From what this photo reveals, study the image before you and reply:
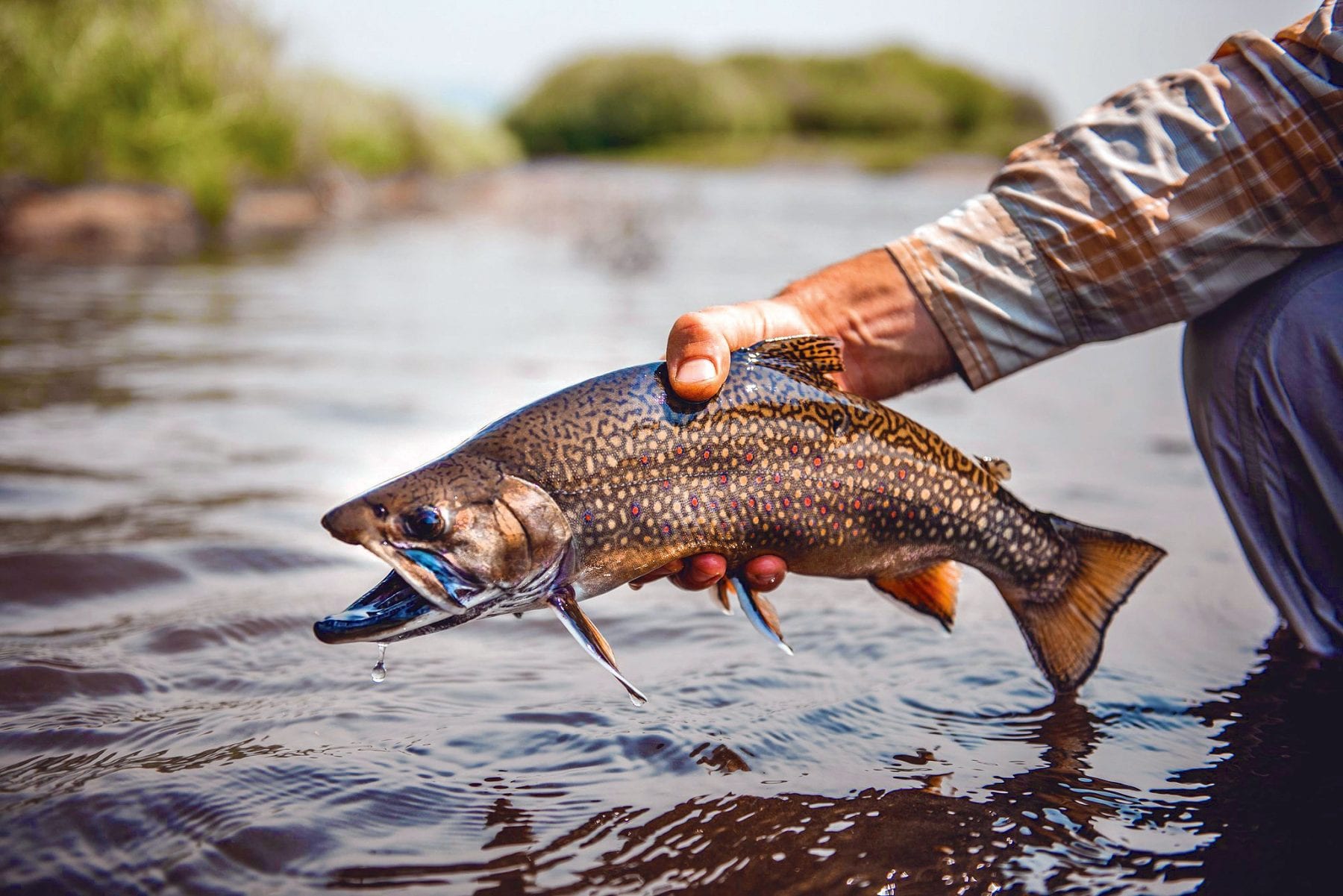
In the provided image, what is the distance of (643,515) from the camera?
265cm

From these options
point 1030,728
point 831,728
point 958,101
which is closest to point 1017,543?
point 1030,728

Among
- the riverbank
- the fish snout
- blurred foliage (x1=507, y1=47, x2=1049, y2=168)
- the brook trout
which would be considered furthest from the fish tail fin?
blurred foliage (x1=507, y1=47, x2=1049, y2=168)

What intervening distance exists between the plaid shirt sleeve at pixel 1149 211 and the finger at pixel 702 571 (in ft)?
3.57

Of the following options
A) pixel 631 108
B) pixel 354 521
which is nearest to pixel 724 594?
pixel 354 521

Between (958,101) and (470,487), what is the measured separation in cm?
8909

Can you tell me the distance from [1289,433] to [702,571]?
5.28ft

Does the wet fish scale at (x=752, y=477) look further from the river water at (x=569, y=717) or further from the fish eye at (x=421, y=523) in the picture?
A: the river water at (x=569, y=717)

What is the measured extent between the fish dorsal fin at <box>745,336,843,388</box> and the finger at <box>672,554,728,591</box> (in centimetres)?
50

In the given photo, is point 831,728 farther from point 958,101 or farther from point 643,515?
point 958,101

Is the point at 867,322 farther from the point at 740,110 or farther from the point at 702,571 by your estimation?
the point at 740,110

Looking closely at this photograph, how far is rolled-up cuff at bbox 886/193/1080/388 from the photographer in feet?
10.7

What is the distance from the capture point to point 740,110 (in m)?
79.8

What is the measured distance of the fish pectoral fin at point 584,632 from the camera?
2.46 meters

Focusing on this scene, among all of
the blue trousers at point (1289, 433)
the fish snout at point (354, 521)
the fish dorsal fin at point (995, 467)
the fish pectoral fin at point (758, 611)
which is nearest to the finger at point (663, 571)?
the fish pectoral fin at point (758, 611)
